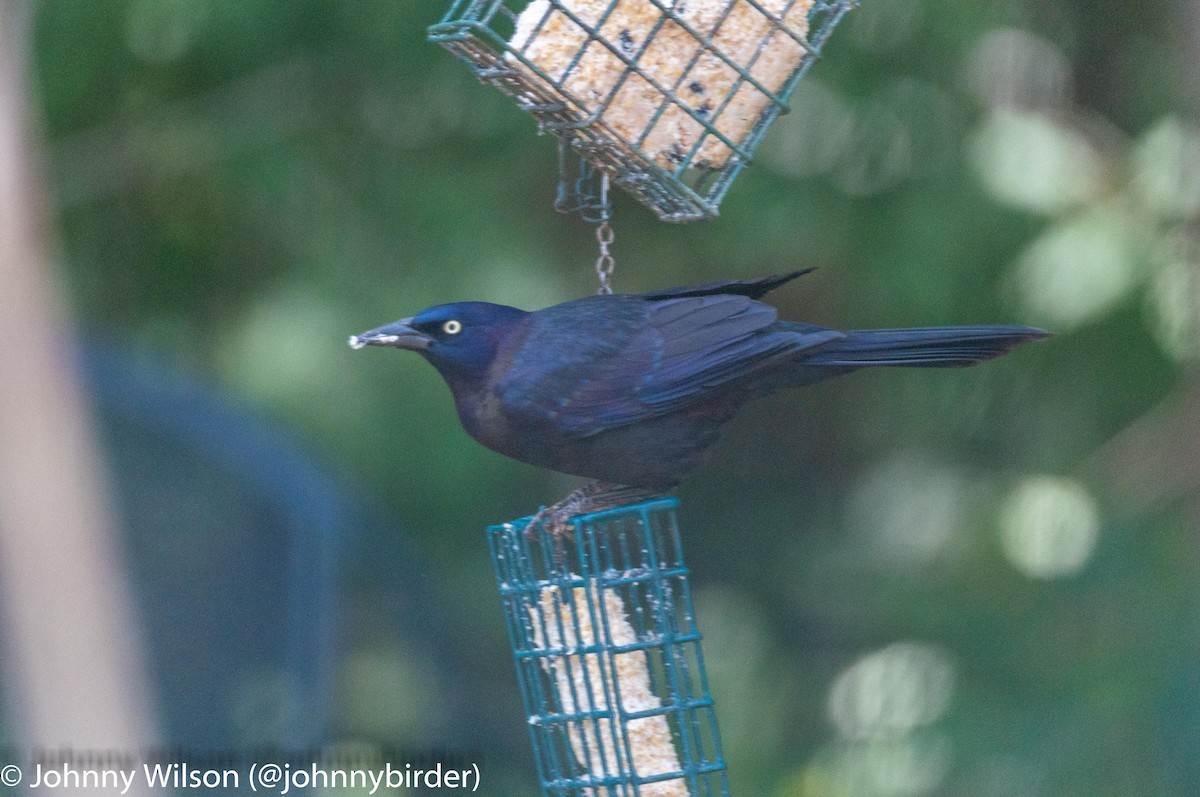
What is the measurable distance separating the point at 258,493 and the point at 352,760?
1170 mm

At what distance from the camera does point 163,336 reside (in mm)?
5879

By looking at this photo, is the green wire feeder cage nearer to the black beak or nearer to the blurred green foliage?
the black beak

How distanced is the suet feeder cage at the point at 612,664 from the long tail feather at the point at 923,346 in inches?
Answer: 23.1

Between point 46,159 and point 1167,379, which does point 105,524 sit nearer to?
point 46,159

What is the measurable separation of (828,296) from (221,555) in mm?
2795

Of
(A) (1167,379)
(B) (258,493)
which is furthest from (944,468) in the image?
(B) (258,493)

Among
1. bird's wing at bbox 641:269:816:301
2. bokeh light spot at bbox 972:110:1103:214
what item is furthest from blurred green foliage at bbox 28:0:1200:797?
bird's wing at bbox 641:269:816:301

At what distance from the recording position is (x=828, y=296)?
5762 millimetres

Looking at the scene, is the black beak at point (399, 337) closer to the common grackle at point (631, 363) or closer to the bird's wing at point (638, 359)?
the common grackle at point (631, 363)

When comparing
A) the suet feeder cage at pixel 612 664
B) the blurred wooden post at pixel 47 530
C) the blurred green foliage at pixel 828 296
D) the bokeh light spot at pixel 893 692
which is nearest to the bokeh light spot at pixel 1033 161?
the blurred green foliage at pixel 828 296

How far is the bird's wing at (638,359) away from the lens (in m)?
3.08

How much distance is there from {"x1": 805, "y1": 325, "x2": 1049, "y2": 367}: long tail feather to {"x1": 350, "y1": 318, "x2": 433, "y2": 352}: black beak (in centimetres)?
92

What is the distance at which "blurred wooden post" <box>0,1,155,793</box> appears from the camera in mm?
5340

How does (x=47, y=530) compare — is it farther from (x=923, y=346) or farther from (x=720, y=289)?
(x=923, y=346)
